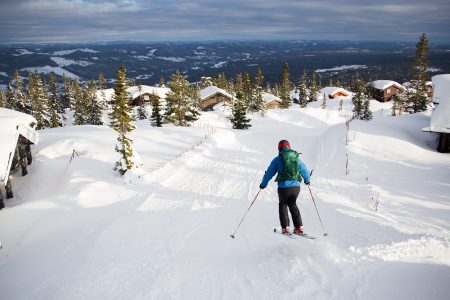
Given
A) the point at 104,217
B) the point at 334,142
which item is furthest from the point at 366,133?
the point at 104,217

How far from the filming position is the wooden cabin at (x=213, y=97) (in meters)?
69.4

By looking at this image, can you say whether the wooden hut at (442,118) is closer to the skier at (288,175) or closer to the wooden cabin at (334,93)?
the skier at (288,175)

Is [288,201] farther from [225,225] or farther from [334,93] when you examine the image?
[334,93]

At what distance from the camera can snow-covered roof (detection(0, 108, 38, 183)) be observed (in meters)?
18.6

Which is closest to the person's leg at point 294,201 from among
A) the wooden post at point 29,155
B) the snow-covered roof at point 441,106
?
the snow-covered roof at point 441,106

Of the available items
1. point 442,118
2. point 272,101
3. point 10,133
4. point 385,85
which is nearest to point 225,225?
point 10,133

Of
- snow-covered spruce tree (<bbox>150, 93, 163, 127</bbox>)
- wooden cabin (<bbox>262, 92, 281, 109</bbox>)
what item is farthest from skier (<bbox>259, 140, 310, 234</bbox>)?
wooden cabin (<bbox>262, 92, 281, 109</bbox>)

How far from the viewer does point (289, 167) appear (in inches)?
327

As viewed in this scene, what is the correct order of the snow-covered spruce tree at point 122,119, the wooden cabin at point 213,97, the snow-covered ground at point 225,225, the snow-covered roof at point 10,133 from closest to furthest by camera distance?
the snow-covered ground at point 225,225 < the snow-covered roof at point 10,133 < the snow-covered spruce tree at point 122,119 < the wooden cabin at point 213,97

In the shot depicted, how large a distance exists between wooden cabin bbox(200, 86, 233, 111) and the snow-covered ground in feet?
148

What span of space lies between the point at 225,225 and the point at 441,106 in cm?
2312

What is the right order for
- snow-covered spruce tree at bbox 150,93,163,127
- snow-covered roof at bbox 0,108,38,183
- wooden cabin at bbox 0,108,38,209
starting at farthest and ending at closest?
snow-covered spruce tree at bbox 150,93,163,127 < wooden cabin at bbox 0,108,38,209 < snow-covered roof at bbox 0,108,38,183

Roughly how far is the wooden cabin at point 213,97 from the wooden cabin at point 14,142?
4582 centimetres

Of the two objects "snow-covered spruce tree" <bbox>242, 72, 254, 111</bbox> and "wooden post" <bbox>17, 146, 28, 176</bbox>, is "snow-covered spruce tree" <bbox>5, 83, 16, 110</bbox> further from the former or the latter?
"wooden post" <bbox>17, 146, 28, 176</bbox>
